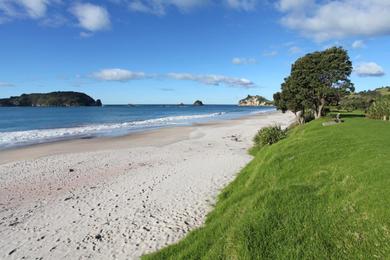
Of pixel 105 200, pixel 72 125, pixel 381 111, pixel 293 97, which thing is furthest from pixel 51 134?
pixel 381 111

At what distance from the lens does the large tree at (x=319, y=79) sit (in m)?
33.7

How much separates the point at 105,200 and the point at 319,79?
3030 cm

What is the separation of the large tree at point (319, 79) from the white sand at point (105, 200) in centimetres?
1639

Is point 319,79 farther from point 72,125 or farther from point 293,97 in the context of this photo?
point 72,125

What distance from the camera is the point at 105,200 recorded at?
1271 cm

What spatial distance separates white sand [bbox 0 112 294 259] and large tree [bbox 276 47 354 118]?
16.4 m

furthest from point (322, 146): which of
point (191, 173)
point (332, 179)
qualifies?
point (191, 173)

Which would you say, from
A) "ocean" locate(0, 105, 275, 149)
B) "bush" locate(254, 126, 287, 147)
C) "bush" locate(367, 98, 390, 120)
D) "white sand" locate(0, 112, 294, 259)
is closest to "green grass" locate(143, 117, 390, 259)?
"white sand" locate(0, 112, 294, 259)

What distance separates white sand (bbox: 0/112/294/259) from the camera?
8883 millimetres

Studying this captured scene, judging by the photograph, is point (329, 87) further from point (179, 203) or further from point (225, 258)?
point (225, 258)

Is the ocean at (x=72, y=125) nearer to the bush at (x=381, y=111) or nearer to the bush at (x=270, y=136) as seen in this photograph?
A: the bush at (x=270, y=136)

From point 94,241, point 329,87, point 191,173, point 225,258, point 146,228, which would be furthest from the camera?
point 329,87

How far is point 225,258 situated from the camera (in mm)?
5906

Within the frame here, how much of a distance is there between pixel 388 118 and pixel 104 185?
2418 cm
